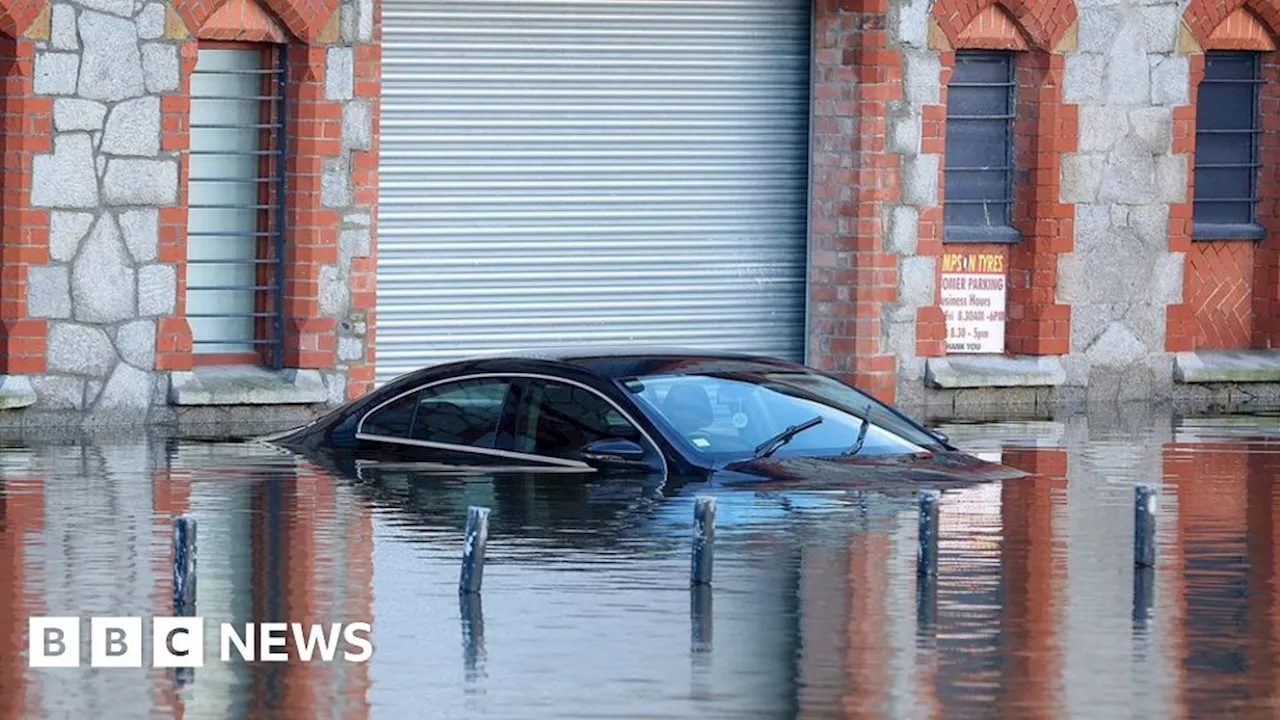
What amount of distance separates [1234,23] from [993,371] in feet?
13.0

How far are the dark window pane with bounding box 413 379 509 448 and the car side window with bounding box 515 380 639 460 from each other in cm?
22

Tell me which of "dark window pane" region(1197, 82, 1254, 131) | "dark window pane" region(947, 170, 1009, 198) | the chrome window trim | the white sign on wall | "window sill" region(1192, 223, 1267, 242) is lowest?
the chrome window trim

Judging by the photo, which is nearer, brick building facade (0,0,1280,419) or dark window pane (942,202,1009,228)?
brick building facade (0,0,1280,419)

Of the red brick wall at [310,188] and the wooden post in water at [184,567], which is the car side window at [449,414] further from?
the wooden post in water at [184,567]

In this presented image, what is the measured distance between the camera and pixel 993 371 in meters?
26.4

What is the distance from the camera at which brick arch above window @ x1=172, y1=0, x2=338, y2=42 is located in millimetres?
22547

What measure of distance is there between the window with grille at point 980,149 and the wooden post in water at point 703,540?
12768 mm

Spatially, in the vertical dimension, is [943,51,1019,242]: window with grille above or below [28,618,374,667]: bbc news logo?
above

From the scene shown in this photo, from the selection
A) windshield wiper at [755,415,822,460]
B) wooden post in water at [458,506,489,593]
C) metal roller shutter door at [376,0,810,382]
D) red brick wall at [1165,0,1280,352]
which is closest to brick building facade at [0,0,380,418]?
metal roller shutter door at [376,0,810,382]

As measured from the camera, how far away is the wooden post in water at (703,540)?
13.9 meters

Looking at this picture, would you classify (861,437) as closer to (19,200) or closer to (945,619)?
(945,619)

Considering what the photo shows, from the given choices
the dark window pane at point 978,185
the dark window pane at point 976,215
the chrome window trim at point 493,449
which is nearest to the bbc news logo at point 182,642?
the chrome window trim at point 493,449

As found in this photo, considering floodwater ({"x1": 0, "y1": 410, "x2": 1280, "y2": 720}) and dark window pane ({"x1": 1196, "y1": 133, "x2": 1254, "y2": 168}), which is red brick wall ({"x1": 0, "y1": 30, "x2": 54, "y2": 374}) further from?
dark window pane ({"x1": 1196, "y1": 133, "x2": 1254, "y2": 168})

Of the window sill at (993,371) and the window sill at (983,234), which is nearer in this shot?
the window sill at (993,371)
